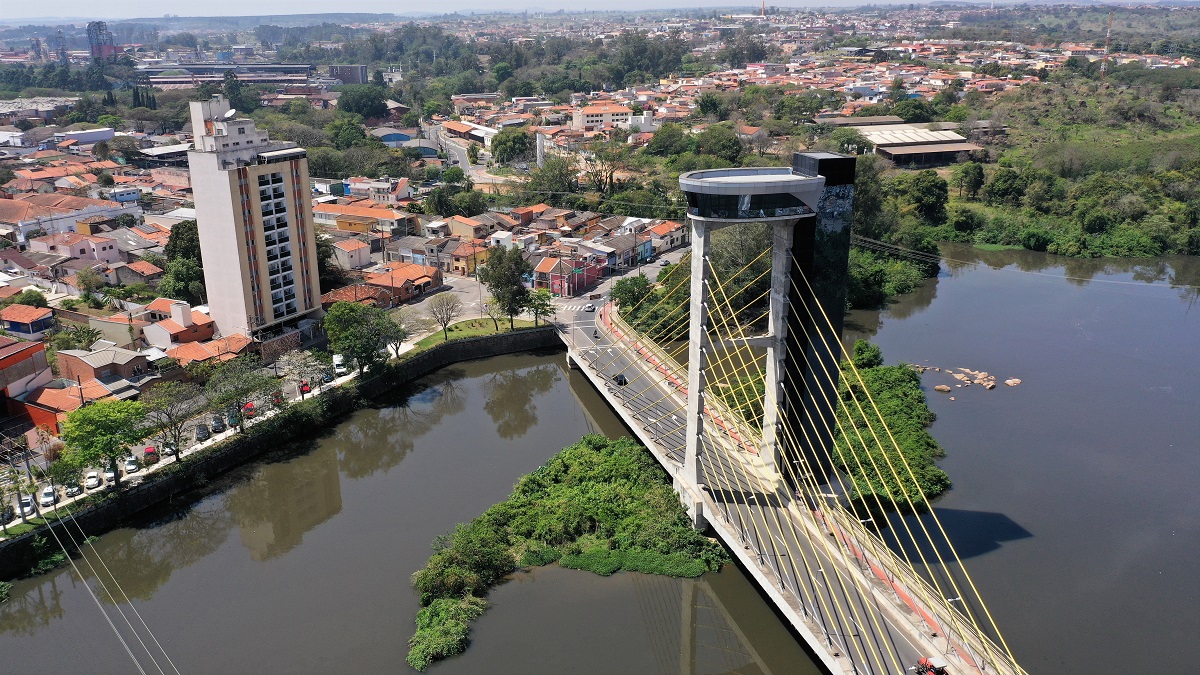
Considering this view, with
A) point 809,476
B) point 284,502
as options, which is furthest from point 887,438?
point 284,502

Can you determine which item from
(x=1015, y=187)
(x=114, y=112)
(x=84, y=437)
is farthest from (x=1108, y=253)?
(x=114, y=112)

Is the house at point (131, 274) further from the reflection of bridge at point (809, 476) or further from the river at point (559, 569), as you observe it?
the reflection of bridge at point (809, 476)

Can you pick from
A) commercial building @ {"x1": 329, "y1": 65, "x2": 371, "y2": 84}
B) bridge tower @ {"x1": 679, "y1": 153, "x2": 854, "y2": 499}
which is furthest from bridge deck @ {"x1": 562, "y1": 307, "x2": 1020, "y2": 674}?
commercial building @ {"x1": 329, "y1": 65, "x2": 371, "y2": 84}

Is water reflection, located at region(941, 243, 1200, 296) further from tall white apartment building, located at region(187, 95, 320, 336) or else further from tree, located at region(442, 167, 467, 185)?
tall white apartment building, located at region(187, 95, 320, 336)

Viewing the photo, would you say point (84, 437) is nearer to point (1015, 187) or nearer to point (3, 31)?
point (1015, 187)

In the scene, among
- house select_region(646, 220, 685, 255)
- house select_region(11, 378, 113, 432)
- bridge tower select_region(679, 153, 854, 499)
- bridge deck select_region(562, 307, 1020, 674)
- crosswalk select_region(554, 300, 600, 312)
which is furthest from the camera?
house select_region(646, 220, 685, 255)

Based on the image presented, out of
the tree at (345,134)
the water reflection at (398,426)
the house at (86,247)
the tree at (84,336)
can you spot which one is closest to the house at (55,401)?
the tree at (84,336)

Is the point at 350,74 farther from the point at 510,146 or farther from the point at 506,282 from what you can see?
the point at 506,282
